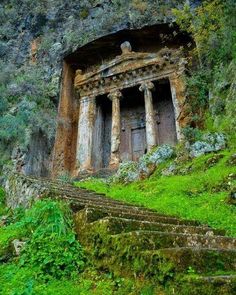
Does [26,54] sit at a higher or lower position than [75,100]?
higher

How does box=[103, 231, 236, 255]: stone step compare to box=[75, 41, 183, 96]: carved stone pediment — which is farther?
box=[75, 41, 183, 96]: carved stone pediment

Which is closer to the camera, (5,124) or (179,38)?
(5,124)

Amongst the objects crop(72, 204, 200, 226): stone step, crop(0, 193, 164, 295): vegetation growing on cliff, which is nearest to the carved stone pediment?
crop(72, 204, 200, 226): stone step

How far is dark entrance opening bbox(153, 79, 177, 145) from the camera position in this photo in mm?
17953

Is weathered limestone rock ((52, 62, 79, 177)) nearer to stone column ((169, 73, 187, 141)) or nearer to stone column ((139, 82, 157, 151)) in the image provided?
stone column ((139, 82, 157, 151))

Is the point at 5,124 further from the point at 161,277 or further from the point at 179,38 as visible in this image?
the point at 161,277

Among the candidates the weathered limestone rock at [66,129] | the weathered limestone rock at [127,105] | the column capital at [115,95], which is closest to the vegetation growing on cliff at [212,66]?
the weathered limestone rock at [127,105]

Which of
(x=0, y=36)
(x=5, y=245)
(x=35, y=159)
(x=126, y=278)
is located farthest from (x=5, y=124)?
(x=126, y=278)

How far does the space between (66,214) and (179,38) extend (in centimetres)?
1646

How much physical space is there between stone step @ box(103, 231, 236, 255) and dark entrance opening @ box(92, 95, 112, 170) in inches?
539

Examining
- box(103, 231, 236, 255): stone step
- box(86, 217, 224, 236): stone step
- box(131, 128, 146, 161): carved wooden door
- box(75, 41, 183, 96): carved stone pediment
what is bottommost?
box(103, 231, 236, 255): stone step

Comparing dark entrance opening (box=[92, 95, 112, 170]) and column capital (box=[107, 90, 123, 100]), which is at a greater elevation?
column capital (box=[107, 90, 123, 100])

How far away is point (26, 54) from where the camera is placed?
2111cm

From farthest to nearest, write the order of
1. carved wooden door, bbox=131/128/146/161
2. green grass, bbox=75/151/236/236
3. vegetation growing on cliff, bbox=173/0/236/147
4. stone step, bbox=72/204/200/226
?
carved wooden door, bbox=131/128/146/161 → vegetation growing on cliff, bbox=173/0/236/147 → green grass, bbox=75/151/236/236 → stone step, bbox=72/204/200/226
